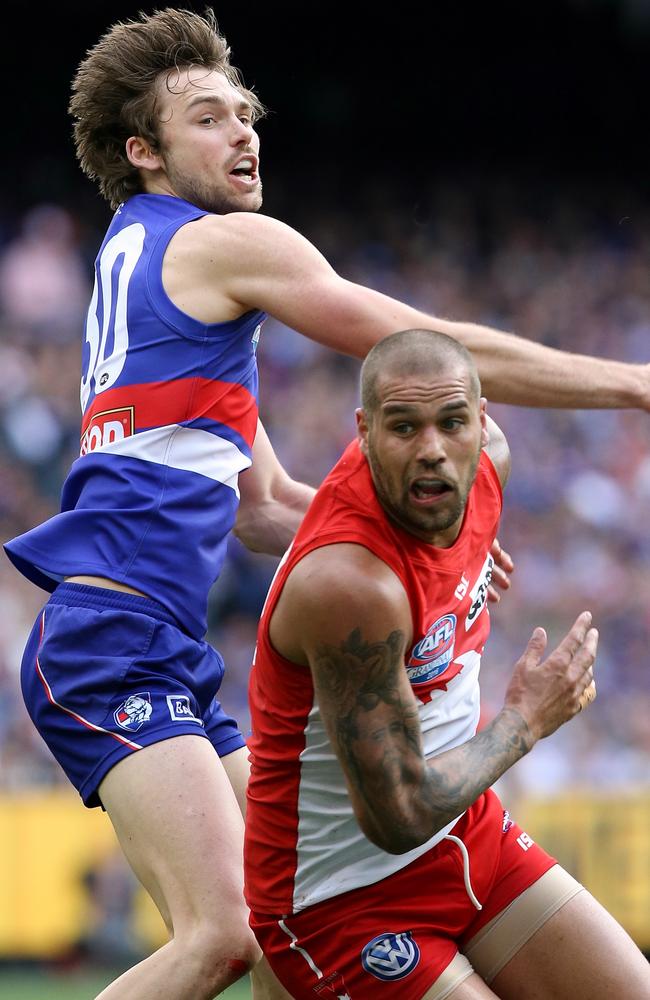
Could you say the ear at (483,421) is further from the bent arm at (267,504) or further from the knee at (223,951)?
the knee at (223,951)

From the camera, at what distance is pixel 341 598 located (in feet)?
10.3

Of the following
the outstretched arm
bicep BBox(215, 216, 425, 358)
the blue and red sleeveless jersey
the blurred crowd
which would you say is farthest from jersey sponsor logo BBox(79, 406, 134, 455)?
the blurred crowd

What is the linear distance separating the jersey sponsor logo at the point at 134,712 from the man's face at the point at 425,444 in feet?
2.98

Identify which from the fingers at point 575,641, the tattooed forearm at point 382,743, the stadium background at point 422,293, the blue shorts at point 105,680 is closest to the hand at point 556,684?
the fingers at point 575,641

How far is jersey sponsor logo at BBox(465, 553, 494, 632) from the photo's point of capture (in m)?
3.59

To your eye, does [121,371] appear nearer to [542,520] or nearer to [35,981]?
[35,981]

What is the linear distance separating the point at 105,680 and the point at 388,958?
102 centimetres

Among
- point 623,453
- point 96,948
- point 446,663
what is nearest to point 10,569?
point 96,948

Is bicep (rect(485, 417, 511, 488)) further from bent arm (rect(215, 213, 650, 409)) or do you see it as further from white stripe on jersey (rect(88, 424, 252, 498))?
white stripe on jersey (rect(88, 424, 252, 498))

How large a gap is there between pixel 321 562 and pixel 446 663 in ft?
1.67

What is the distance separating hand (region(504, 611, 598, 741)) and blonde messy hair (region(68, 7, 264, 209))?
6.65ft

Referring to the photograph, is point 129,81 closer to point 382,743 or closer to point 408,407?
point 408,407

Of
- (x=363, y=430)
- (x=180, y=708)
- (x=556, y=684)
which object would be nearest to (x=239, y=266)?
(x=363, y=430)

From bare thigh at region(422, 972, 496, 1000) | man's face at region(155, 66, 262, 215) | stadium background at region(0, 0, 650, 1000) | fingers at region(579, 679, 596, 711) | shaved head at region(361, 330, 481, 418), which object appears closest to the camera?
shaved head at region(361, 330, 481, 418)
